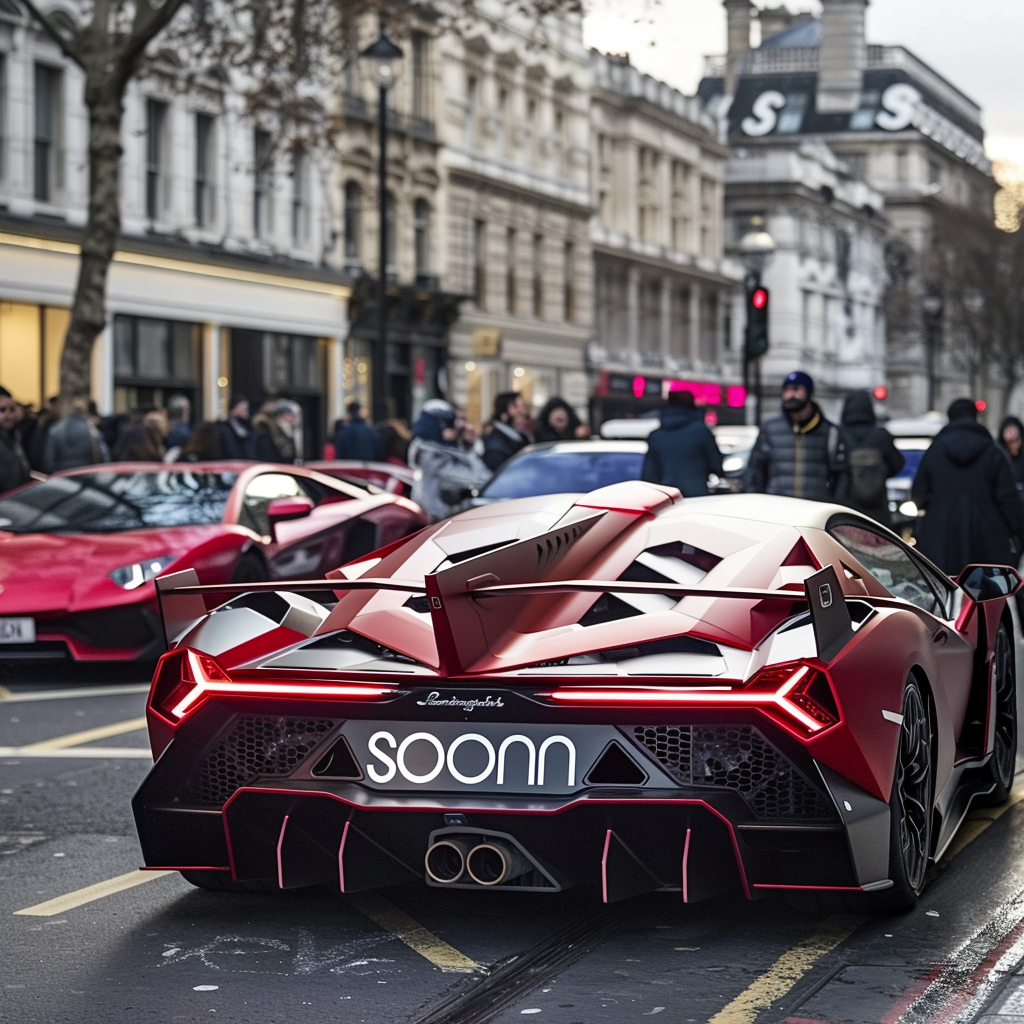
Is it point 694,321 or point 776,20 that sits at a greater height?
point 776,20

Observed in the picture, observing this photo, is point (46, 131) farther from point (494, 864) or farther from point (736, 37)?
point (736, 37)

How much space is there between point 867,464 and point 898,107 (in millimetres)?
99129

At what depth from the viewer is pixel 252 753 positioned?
5.45 metres

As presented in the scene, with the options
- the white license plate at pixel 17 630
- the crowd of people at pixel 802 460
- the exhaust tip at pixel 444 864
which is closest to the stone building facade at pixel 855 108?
the crowd of people at pixel 802 460

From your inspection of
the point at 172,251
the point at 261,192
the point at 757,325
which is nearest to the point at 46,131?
the point at 172,251

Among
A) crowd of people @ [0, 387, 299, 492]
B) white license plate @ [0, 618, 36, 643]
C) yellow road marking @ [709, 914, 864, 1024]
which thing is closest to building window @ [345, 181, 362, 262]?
crowd of people @ [0, 387, 299, 492]

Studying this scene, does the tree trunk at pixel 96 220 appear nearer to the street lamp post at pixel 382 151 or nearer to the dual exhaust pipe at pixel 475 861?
the street lamp post at pixel 382 151

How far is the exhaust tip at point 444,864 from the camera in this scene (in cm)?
524

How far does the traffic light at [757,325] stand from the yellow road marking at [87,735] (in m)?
15.5

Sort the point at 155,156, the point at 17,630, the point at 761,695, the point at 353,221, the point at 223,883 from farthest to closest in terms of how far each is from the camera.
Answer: the point at 353,221 → the point at 155,156 → the point at 17,630 → the point at 223,883 → the point at 761,695

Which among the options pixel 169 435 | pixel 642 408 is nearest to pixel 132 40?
pixel 169 435

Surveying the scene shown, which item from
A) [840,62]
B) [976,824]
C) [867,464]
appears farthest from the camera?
[840,62]

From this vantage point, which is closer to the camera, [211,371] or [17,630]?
Result: [17,630]

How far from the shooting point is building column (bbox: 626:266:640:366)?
6138cm
